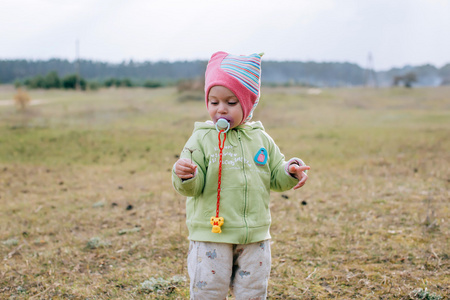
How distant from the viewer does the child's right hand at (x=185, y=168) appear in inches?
88.9

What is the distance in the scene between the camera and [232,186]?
246 cm

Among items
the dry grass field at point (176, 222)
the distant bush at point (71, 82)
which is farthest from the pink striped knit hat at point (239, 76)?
the distant bush at point (71, 82)

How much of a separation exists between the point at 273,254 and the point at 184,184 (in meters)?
2.18

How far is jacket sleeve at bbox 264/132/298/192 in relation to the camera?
101 inches

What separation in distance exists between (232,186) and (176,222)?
2878mm

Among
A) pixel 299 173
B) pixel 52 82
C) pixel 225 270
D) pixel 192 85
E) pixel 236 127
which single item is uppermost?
pixel 52 82

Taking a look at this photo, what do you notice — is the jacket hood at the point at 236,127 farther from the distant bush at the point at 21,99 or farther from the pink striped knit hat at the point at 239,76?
the distant bush at the point at 21,99

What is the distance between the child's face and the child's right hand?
1.23 ft

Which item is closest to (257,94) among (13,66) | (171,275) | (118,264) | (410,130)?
(171,275)

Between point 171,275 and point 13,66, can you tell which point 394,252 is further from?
point 13,66

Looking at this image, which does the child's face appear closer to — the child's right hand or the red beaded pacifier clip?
the red beaded pacifier clip

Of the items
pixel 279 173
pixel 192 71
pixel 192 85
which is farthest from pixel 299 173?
pixel 192 71

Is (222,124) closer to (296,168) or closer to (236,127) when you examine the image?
(236,127)

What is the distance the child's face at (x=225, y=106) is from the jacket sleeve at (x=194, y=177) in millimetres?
194
